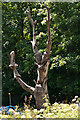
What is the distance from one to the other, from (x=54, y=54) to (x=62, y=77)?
3.51 ft

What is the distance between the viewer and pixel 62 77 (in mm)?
9602

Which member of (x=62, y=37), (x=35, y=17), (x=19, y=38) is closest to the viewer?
(x=62, y=37)

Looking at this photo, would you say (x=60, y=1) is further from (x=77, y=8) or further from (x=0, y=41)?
(x=0, y=41)

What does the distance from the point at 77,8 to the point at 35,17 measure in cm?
235

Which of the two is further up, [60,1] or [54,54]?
[60,1]

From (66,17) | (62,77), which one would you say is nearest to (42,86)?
(62,77)

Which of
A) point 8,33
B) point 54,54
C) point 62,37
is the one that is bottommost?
point 54,54

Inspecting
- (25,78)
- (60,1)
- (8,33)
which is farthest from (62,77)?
(8,33)

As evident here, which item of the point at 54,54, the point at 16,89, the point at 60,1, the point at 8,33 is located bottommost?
the point at 16,89

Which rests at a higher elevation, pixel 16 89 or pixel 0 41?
pixel 0 41

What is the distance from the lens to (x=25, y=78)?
1152 centimetres

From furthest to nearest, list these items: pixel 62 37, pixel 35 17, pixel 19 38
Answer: pixel 19 38
pixel 35 17
pixel 62 37

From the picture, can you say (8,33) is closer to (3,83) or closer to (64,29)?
(3,83)

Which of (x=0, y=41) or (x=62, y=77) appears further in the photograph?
(x=0, y=41)
